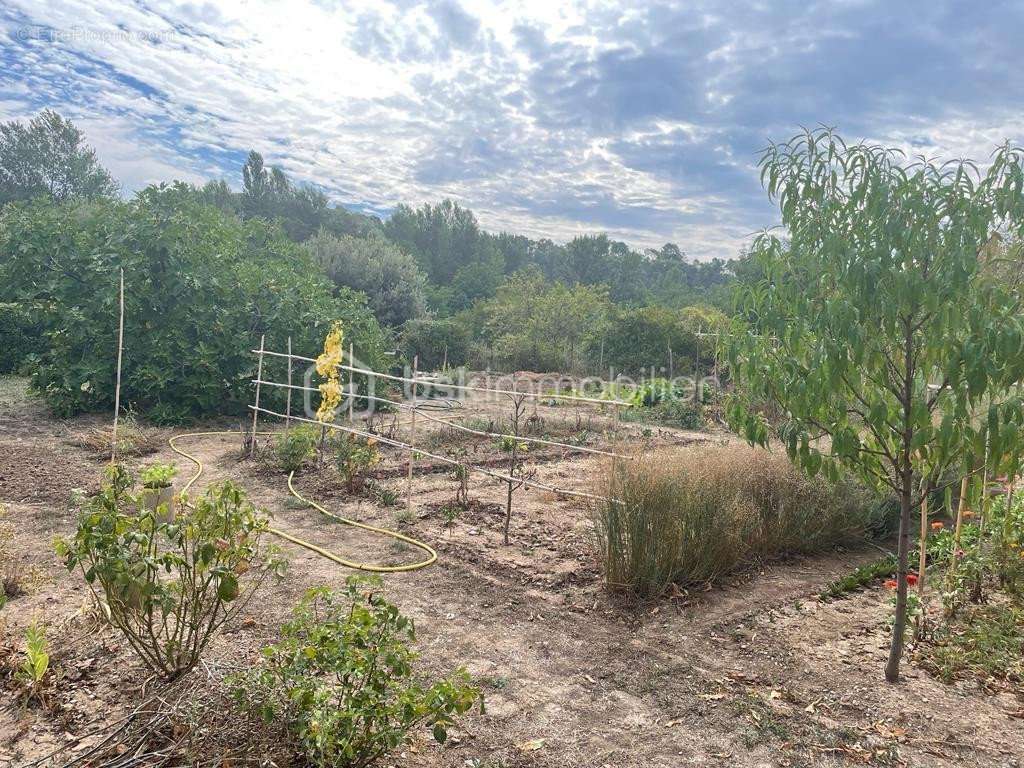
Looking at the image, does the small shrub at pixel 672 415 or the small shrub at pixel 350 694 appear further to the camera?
the small shrub at pixel 672 415

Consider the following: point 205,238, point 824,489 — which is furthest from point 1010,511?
point 205,238

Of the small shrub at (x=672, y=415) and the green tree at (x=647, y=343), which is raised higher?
the green tree at (x=647, y=343)

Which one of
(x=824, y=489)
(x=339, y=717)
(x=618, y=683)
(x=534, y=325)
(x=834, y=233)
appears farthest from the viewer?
(x=534, y=325)

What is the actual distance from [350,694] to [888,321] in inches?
95.8

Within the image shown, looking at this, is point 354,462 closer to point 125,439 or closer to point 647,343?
point 125,439

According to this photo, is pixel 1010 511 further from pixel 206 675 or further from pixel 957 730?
pixel 206 675

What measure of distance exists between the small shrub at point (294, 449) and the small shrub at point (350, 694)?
4881 millimetres

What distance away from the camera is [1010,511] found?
12.3 feet

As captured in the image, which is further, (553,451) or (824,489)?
(553,451)

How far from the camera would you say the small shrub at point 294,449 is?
7215 millimetres

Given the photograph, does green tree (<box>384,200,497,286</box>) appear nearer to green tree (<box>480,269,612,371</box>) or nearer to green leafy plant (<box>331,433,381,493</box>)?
green tree (<box>480,269,612,371</box>)

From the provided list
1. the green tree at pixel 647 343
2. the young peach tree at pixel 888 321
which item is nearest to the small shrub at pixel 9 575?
the young peach tree at pixel 888 321

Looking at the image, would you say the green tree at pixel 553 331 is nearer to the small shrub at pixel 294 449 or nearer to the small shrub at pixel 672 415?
the small shrub at pixel 672 415

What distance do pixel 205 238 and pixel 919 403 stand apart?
A: 10.9 metres
